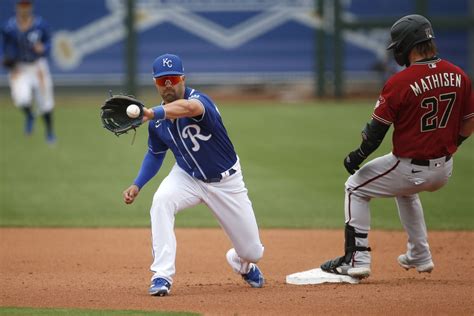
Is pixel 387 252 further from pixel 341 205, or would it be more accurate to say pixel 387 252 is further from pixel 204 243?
pixel 341 205

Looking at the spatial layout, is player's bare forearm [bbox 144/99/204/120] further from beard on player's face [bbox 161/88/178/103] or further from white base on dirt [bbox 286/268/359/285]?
white base on dirt [bbox 286/268/359/285]

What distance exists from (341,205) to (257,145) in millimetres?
5521

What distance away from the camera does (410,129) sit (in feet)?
22.4

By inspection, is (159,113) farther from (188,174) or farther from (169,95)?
(188,174)

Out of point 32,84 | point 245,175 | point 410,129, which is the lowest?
point 245,175

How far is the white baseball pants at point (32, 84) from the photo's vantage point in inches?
675

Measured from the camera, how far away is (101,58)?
26812 mm

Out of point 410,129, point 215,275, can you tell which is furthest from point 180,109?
point 215,275

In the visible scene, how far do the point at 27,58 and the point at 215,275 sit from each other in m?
10.7

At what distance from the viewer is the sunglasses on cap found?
6.62 meters

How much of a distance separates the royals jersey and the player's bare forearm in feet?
0.55

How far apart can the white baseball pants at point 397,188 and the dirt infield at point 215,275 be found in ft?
1.13

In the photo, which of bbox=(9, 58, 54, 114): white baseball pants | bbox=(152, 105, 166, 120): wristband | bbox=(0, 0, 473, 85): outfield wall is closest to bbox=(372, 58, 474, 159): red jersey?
bbox=(152, 105, 166, 120): wristband

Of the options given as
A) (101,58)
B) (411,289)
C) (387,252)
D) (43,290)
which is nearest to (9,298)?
(43,290)
